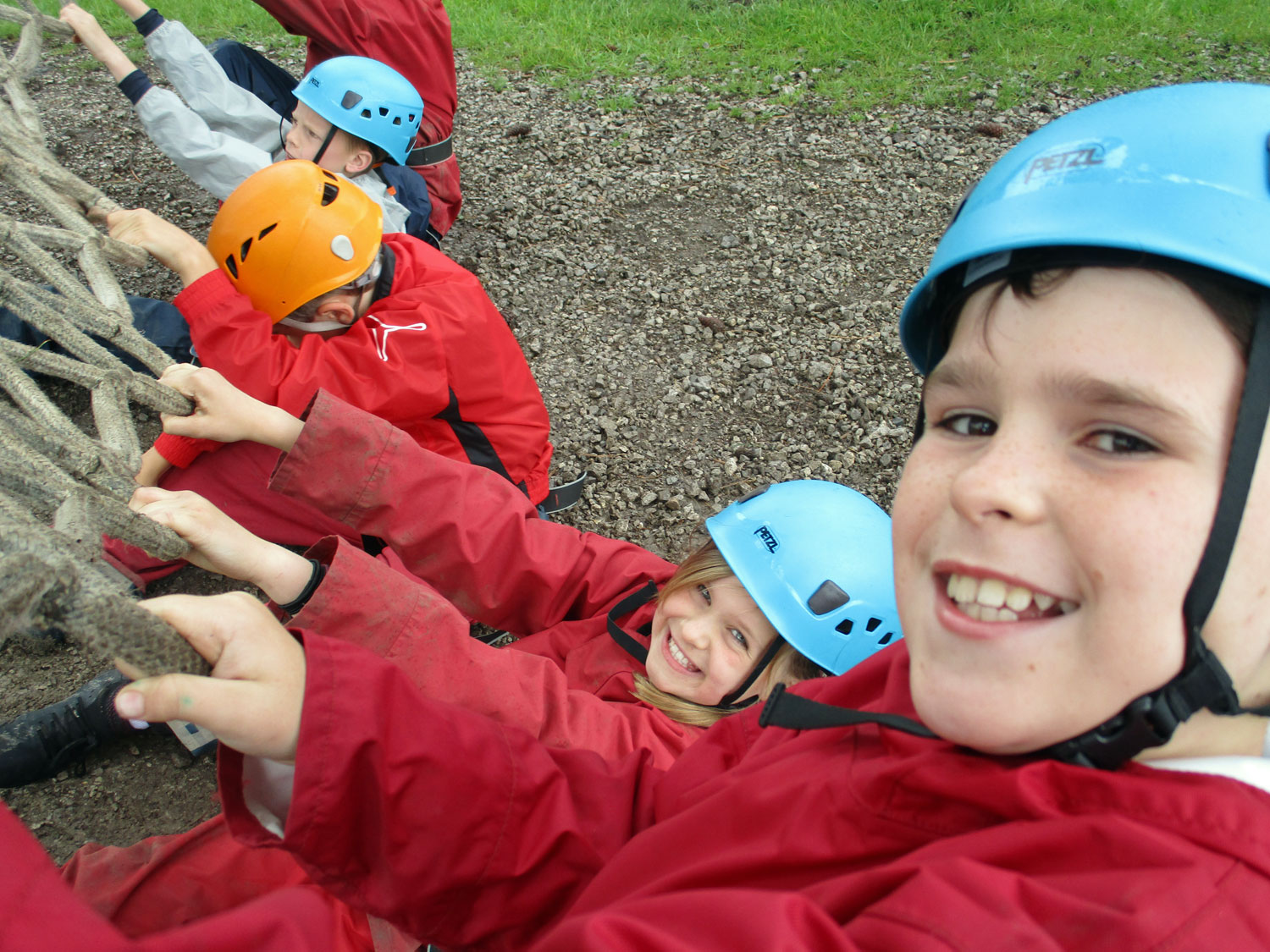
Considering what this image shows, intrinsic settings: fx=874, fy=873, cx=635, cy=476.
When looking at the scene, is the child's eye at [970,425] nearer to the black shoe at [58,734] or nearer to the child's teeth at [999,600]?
the child's teeth at [999,600]

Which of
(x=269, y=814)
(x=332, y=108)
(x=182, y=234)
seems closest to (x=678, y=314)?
(x=332, y=108)

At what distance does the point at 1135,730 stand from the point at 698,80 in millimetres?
7341

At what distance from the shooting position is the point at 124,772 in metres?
2.89

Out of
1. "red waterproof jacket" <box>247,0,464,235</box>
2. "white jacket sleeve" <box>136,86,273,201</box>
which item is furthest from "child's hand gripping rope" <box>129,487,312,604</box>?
"red waterproof jacket" <box>247,0,464,235</box>

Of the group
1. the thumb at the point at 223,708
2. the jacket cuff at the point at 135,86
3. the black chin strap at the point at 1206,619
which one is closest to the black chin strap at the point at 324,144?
the jacket cuff at the point at 135,86

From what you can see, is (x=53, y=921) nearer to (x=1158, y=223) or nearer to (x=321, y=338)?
→ (x=1158, y=223)

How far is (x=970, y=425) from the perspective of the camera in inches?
53.4

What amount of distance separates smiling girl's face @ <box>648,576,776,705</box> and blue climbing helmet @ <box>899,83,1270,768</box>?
4.50 feet

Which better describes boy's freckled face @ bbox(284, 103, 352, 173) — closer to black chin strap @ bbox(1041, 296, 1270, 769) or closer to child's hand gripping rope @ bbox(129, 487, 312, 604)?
child's hand gripping rope @ bbox(129, 487, 312, 604)

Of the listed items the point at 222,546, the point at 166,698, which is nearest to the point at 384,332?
the point at 222,546

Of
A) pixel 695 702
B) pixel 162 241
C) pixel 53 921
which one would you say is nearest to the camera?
pixel 53 921

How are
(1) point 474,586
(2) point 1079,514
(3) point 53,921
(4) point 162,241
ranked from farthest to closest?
(4) point 162,241 < (1) point 474,586 < (2) point 1079,514 < (3) point 53,921

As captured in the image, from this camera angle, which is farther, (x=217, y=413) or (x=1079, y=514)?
(x=217, y=413)

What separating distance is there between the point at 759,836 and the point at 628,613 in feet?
4.77
